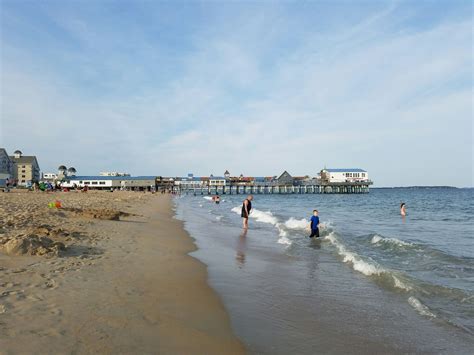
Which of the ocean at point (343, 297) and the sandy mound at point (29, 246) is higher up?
the sandy mound at point (29, 246)

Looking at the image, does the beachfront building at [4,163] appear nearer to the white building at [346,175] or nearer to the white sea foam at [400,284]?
the white building at [346,175]

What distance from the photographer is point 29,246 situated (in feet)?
22.8

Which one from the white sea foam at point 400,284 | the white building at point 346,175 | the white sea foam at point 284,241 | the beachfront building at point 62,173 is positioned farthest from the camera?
the beachfront building at point 62,173

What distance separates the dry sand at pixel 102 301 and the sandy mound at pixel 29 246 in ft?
0.06

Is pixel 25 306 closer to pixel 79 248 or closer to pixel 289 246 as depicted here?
pixel 79 248

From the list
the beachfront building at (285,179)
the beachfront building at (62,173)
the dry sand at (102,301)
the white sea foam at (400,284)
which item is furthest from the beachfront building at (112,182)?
the white sea foam at (400,284)

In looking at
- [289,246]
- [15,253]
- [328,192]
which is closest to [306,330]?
[15,253]

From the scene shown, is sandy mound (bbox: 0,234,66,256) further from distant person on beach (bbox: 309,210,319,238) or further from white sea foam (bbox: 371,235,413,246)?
white sea foam (bbox: 371,235,413,246)

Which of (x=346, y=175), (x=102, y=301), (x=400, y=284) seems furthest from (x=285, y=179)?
(x=102, y=301)

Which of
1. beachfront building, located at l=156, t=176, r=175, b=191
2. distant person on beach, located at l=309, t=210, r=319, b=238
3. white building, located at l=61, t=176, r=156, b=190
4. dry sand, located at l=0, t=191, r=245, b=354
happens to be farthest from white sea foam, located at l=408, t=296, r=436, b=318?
beachfront building, located at l=156, t=176, r=175, b=191

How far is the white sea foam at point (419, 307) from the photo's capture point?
5.39m

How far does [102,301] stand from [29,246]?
3.21 meters

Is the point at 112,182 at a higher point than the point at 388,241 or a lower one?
higher

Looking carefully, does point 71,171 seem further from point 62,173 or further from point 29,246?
point 29,246
